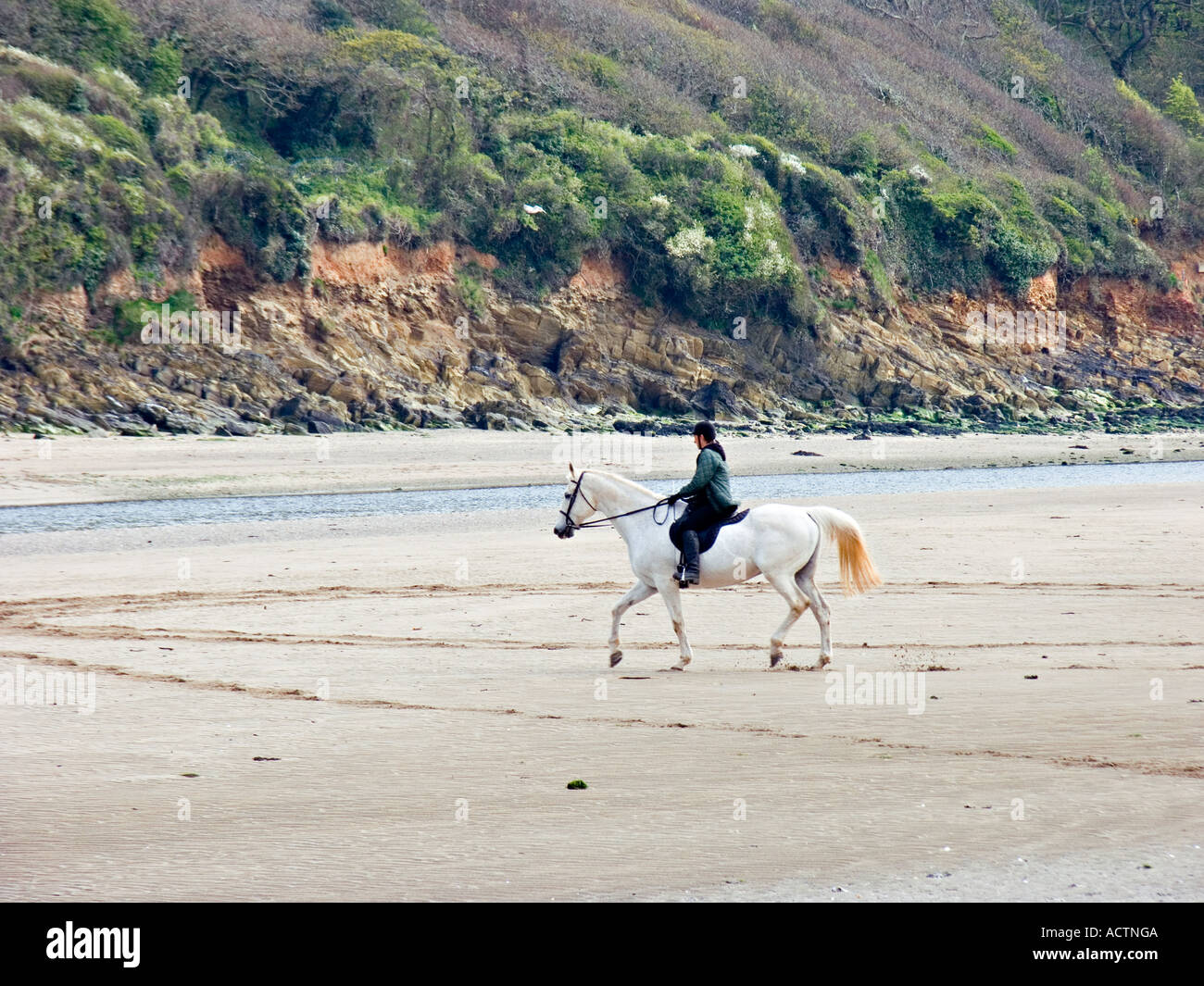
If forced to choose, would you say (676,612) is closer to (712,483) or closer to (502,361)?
(712,483)

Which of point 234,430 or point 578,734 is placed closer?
point 578,734

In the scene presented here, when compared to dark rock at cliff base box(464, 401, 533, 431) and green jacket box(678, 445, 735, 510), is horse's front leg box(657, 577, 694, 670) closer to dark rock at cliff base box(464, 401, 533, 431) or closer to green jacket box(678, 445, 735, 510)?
green jacket box(678, 445, 735, 510)

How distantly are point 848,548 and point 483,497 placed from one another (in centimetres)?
1541

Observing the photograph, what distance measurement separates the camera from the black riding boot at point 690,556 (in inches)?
423

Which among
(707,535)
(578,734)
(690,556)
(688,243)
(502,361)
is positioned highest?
(688,243)

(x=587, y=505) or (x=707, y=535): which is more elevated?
(x=587, y=505)

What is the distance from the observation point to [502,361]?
3997cm

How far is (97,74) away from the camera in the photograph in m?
38.8

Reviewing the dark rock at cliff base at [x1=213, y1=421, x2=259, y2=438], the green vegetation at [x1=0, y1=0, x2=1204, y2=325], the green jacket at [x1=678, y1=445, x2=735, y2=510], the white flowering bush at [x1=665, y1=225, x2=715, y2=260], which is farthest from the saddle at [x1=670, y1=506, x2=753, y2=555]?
the white flowering bush at [x1=665, y1=225, x2=715, y2=260]

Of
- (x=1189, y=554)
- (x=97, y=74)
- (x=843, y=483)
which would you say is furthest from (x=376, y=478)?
(x=97, y=74)

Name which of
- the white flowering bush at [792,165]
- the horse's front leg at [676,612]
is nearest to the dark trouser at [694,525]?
the horse's front leg at [676,612]

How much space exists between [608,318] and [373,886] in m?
39.5

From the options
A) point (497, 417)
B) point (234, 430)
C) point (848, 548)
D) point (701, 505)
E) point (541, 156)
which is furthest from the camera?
point (541, 156)

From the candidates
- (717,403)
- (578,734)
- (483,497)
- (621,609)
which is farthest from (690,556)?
(717,403)
